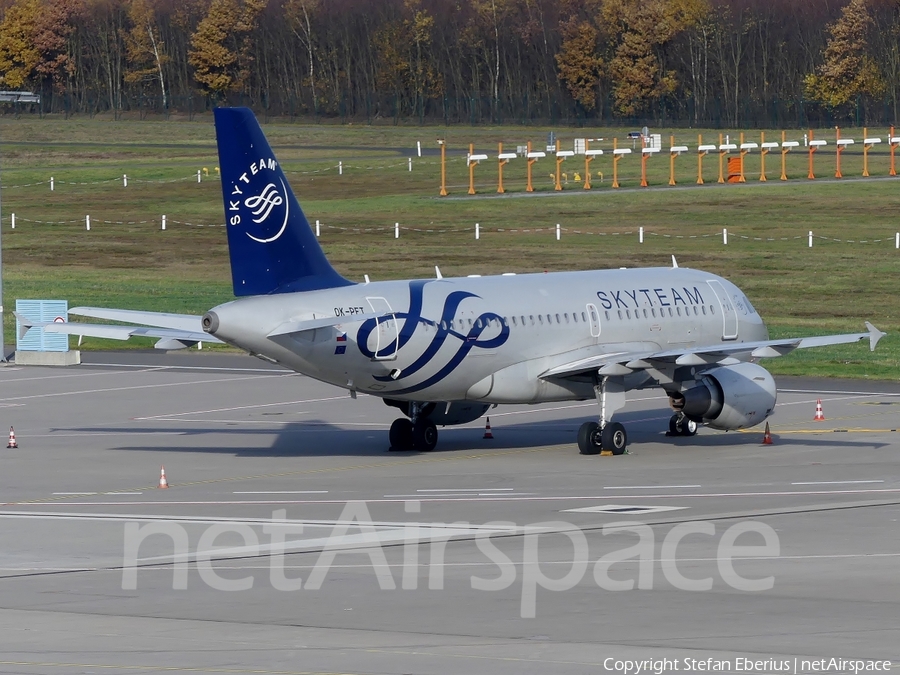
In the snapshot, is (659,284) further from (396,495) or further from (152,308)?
(152,308)

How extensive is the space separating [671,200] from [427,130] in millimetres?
68073

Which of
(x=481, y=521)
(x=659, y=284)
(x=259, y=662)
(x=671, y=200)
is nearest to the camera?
(x=259, y=662)

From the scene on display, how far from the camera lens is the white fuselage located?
3359 cm

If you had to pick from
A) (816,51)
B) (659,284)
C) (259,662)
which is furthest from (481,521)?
(816,51)

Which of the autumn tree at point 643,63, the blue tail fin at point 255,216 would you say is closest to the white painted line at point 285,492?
the blue tail fin at point 255,216

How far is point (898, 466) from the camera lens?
34.0 metres

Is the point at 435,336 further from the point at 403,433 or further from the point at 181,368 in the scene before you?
the point at 181,368

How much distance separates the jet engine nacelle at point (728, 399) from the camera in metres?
38.0

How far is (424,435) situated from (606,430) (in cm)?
458

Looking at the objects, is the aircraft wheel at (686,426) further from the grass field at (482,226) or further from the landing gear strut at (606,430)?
the grass field at (482,226)

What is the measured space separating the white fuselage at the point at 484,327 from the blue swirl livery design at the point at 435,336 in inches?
0.9

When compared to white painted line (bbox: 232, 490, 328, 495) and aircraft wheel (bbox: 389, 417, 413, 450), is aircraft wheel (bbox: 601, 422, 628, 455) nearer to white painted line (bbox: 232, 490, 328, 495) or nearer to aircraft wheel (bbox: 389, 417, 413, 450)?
aircraft wheel (bbox: 389, 417, 413, 450)

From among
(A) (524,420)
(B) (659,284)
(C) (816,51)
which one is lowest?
(A) (524,420)

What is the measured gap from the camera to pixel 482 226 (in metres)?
101
